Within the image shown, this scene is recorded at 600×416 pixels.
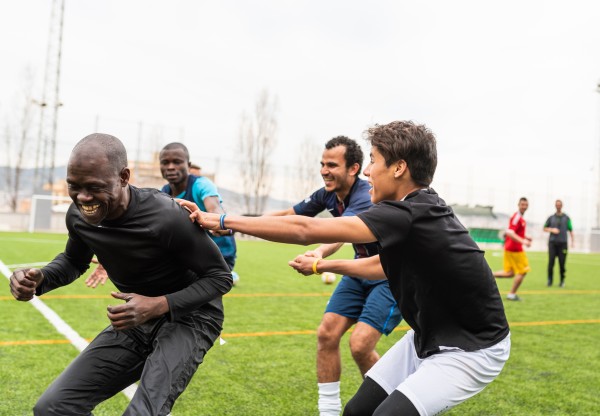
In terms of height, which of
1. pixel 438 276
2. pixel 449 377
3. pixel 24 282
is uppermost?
pixel 438 276

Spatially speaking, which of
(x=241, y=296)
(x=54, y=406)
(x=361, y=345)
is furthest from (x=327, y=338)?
(x=241, y=296)

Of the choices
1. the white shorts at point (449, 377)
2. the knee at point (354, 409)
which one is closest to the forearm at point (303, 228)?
the white shorts at point (449, 377)

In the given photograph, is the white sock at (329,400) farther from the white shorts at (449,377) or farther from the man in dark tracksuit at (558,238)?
the man in dark tracksuit at (558,238)

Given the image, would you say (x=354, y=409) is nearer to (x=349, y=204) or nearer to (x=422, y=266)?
(x=422, y=266)

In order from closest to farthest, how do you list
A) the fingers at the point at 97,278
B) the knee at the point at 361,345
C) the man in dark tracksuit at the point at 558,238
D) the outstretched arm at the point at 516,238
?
1. the fingers at the point at 97,278
2. the knee at the point at 361,345
3. the outstretched arm at the point at 516,238
4. the man in dark tracksuit at the point at 558,238

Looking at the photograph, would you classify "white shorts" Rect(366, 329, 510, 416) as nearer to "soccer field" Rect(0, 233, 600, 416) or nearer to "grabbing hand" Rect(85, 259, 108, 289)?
"grabbing hand" Rect(85, 259, 108, 289)

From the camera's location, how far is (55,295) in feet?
34.4

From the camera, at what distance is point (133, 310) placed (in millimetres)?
2717

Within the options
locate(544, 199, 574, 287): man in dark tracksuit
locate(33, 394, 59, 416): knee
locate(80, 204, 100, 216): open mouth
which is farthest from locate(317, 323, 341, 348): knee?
locate(544, 199, 574, 287): man in dark tracksuit

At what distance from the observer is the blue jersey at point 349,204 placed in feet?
16.4

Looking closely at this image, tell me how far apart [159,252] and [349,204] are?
252 centimetres

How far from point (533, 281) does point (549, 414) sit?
13378 millimetres

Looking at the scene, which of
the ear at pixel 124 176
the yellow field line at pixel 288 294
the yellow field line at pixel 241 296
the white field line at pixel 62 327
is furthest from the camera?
the yellow field line at pixel 288 294

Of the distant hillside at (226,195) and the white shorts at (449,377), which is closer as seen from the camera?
the white shorts at (449,377)
